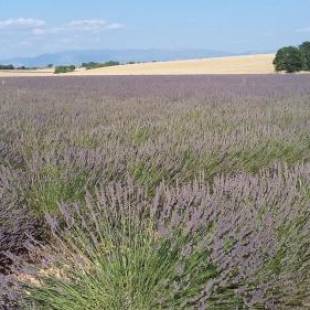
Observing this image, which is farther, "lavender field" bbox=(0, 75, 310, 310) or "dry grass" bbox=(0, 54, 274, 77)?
"dry grass" bbox=(0, 54, 274, 77)

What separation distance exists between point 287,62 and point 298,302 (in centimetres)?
3824

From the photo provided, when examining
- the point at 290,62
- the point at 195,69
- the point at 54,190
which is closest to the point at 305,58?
the point at 290,62

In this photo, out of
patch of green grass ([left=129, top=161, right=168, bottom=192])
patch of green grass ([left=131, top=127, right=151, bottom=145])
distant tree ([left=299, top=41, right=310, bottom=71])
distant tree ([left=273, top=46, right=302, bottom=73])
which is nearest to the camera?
patch of green grass ([left=129, top=161, right=168, bottom=192])

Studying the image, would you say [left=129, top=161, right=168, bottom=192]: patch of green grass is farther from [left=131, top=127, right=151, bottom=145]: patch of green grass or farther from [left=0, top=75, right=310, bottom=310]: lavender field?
[left=131, top=127, right=151, bottom=145]: patch of green grass

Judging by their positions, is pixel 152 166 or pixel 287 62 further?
pixel 287 62

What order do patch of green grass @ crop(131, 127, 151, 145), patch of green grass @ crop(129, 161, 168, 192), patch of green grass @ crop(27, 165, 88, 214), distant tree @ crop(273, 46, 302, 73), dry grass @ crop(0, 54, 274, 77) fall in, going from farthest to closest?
distant tree @ crop(273, 46, 302, 73) → dry grass @ crop(0, 54, 274, 77) → patch of green grass @ crop(131, 127, 151, 145) → patch of green grass @ crop(129, 161, 168, 192) → patch of green grass @ crop(27, 165, 88, 214)

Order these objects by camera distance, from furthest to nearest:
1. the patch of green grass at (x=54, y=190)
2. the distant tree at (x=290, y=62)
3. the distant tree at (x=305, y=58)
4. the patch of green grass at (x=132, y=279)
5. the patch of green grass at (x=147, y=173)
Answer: the distant tree at (x=305, y=58) < the distant tree at (x=290, y=62) < the patch of green grass at (x=147, y=173) < the patch of green grass at (x=54, y=190) < the patch of green grass at (x=132, y=279)

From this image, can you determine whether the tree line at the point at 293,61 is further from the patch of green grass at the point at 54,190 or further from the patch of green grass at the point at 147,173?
the patch of green grass at the point at 54,190

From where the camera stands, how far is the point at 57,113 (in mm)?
7430

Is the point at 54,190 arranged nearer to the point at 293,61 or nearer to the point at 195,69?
the point at 293,61

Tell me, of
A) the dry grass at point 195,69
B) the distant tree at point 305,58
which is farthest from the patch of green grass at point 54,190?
the distant tree at point 305,58

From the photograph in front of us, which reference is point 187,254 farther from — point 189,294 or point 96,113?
point 96,113

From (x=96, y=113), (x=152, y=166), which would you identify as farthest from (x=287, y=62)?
(x=152, y=166)

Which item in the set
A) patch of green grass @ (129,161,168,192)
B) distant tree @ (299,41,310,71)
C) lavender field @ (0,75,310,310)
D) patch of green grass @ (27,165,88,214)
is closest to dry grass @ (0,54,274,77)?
distant tree @ (299,41,310,71)
